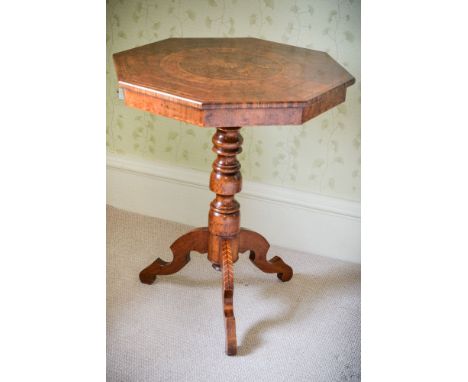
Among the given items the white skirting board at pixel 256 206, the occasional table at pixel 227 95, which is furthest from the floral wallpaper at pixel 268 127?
the occasional table at pixel 227 95

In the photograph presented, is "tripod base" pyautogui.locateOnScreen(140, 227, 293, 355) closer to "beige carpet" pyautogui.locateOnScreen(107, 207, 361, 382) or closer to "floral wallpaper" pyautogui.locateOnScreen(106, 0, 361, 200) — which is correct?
A: "beige carpet" pyautogui.locateOnScreen(107, 207, 361, 382)

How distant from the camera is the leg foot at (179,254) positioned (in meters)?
2.09

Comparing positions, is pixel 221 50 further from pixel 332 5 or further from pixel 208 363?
pixel 208 363

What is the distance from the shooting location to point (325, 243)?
2453 mm

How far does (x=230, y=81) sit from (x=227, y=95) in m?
0.13

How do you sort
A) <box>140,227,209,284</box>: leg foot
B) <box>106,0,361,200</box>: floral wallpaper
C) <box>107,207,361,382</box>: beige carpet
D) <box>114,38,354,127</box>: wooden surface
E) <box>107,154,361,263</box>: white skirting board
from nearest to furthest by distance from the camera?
1. <box>114,38,354,127</box>: wooden surface
2. <box>107,207,361,382</box>: beige carpet
3. <box>140,227,209,284</box>: leg foot
4. <box>106,0,361,200</box>: floral wallpaper
5. <box>107,154,361,263</box>: white skirting board

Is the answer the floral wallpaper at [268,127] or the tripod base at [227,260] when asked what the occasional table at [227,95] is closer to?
the tripod base at [227,260]

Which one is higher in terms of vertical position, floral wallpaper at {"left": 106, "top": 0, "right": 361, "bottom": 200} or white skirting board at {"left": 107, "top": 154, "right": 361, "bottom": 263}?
floral wallpaper at {"left": 106, "top": 0, "right": 361, "bottom": 200}

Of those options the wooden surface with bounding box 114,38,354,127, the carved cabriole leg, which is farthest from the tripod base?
the wooden surface with bounding box 114,38,354,127

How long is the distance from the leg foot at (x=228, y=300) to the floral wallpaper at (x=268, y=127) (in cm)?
55

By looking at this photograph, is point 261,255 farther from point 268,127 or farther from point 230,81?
point 230,81

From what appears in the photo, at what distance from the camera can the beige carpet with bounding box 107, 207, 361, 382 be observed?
1.82 metres

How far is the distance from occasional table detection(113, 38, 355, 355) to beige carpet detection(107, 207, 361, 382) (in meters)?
0.08
